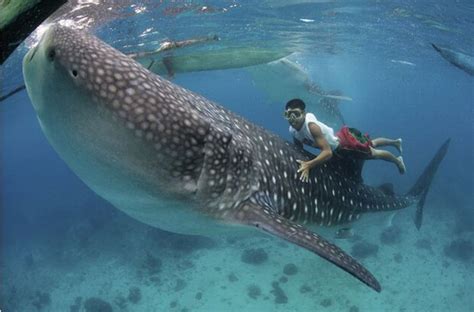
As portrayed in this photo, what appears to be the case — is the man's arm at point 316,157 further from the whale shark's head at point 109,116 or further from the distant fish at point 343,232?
the whale shark's head at point 109,116

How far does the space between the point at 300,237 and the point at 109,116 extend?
2.00 meters

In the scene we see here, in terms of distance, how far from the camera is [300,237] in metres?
3.69

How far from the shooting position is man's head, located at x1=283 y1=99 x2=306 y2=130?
21.1ft

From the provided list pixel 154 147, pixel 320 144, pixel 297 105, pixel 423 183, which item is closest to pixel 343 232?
pixel 320 144

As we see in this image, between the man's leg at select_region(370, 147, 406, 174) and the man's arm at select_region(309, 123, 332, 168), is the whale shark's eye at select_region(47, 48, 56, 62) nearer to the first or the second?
the man's arm at select_region(309, 123, 332, 168)

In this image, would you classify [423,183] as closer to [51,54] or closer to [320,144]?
[320,144]

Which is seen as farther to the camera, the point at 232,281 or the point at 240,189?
the point at 232,281

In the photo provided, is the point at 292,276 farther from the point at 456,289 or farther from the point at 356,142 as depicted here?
the point at 356,142

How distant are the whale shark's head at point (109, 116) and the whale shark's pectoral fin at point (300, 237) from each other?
78 cm

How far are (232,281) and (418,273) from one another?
745cm

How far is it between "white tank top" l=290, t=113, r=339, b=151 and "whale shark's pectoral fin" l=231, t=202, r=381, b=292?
8.49ft

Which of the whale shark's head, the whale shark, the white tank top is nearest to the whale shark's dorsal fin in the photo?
the white tank top

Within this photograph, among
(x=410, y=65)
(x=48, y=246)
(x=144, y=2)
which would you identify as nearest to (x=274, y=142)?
(x=144, y=2)

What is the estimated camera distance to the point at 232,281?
1559 cm
